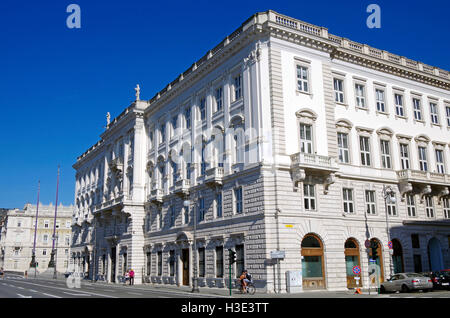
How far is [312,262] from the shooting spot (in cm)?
3338

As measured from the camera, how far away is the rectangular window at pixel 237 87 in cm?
3750

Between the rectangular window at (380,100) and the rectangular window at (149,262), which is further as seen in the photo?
the rectangular window at (149,262)

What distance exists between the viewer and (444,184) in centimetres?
4112

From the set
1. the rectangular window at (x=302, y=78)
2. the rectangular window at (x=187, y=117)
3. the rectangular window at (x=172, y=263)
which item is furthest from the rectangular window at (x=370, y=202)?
the rectangular window at (x=172, y=263)

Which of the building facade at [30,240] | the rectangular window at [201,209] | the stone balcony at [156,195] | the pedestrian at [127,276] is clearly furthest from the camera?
the building facade at [30,240]

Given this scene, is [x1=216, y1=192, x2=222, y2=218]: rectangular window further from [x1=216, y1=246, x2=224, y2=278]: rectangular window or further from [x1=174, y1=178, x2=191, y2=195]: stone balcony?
[x1=174, y1=178, x2=191, y2=195]: stone balcony

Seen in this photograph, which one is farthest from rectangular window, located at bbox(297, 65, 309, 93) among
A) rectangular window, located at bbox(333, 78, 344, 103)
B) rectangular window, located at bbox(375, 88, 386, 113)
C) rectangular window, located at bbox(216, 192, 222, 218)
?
rectangular window, located at bbox(216, 192, 222, 218)

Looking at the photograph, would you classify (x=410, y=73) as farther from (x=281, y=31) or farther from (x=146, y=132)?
(x=146, y=132)

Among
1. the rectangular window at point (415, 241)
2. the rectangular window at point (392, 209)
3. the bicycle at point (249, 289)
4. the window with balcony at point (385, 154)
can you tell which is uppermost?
the window with balcony at point (385, 154)

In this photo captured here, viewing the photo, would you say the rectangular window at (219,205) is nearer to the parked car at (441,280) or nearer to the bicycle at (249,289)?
the bicycle at (249,289)

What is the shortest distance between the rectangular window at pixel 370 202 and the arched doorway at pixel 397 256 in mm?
3204
